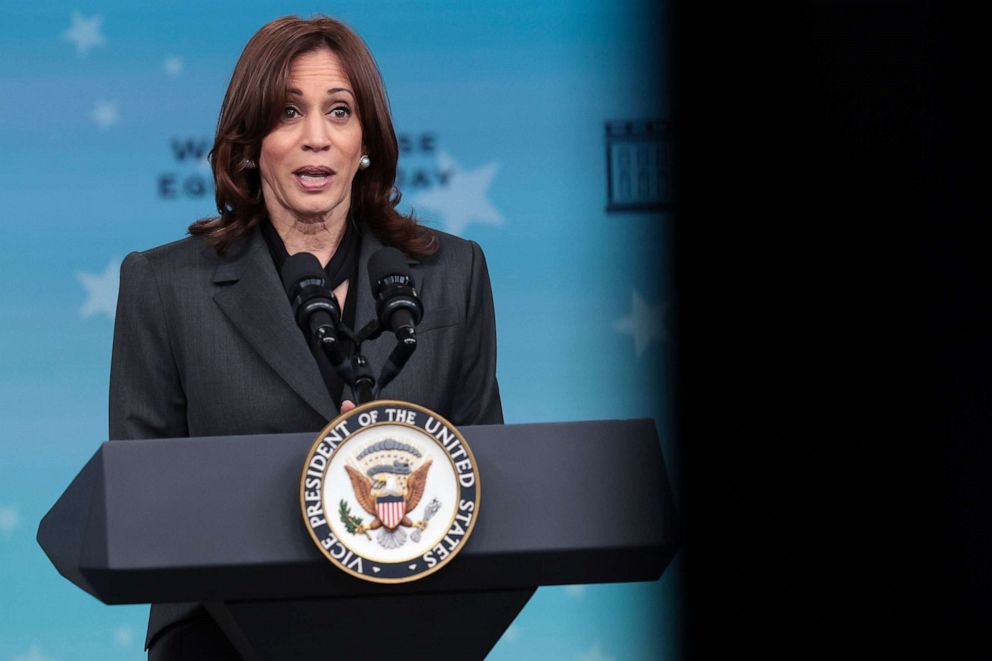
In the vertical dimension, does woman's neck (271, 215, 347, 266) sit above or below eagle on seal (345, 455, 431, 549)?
above

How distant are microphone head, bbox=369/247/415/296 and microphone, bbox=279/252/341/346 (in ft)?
0.20

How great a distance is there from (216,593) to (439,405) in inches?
23.9

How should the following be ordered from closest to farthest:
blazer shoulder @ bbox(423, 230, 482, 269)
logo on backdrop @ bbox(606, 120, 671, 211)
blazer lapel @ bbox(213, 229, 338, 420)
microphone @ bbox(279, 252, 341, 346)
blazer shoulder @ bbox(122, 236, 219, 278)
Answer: microphone @ bbox(279, 252, 341, 346) < blazer lapel @ bbox(213, 229, 338, 420) < blazer shoulder @ bbox(122, 236, 219, 278) < blazer shoulder @ bbox(423, 230, 482, 269) < logo on backdrop @ bbox(606, 120, 671, 211)

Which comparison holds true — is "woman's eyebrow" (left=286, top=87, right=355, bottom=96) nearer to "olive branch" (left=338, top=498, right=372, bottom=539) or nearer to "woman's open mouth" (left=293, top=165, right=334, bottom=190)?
"woman's open mouth" (left=293, top=165, right=334, bottom=190)

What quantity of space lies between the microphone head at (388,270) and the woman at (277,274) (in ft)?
1.00

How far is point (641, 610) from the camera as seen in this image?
347 centimetres

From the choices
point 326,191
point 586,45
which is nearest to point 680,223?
point 326,191

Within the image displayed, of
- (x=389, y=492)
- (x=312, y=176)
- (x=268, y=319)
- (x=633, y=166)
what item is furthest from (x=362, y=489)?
(x=633, y=166)

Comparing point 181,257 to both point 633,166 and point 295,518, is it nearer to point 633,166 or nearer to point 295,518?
point 295,518

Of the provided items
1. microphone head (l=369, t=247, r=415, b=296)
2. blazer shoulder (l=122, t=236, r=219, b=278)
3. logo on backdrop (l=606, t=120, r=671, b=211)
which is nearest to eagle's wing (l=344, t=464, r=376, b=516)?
microphone head (l=369, t=247, r=415, b=296)

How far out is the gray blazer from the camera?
2043 millimetres

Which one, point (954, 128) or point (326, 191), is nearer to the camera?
point (954, 128)

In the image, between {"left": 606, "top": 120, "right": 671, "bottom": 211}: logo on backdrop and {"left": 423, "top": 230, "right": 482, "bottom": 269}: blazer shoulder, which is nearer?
{"left": 423, "top": 230, "right": 482, "bottom": 269}: blazer shoulder

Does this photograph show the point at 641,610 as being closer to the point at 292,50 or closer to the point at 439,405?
the point at 439,405
